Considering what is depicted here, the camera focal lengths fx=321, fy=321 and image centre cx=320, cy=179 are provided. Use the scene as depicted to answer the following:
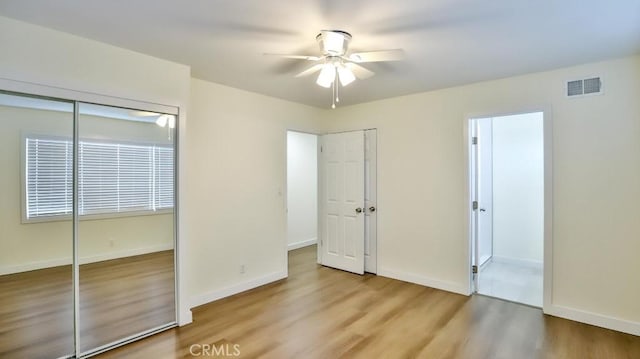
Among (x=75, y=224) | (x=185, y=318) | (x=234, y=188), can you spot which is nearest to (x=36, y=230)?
(x=75, y=224)

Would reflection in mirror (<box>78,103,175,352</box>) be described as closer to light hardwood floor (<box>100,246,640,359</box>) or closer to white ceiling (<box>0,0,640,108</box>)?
light hardwood floor (<box>100,246,640,359</box>)

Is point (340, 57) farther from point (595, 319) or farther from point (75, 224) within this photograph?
point (595, 319)

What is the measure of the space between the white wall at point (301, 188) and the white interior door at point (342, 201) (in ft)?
4.22

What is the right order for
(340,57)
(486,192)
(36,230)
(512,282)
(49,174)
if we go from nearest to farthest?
(340,57) → (49,174) → (36,230) → (512,282) → (486,192)

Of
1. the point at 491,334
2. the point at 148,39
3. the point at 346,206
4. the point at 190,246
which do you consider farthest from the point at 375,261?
the point at 148,39

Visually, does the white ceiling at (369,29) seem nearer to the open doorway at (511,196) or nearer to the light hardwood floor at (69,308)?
the light hardwood floor at (69,308)

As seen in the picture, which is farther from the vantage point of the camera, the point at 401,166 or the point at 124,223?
the point at 401,166

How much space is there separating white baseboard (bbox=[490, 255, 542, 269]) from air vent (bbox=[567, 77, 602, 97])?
290cm

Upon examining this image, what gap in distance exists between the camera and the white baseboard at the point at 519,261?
4961 millimetres

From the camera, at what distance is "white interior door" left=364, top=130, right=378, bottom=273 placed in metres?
4.62

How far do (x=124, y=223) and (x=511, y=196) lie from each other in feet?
17.6

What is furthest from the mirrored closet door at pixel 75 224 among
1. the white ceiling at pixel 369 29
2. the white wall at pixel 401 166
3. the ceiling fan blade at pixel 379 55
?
the ceiling fan blade at pixel 379 55

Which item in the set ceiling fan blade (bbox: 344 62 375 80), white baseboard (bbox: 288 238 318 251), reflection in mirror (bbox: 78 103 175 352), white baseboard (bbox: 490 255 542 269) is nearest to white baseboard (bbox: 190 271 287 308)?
reflection in mirror (bbox: 78 103 175 352)

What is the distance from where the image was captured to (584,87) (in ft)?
10.1
